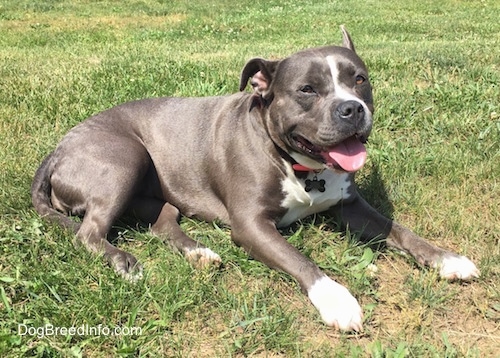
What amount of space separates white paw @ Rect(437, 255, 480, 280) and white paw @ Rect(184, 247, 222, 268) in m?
1.33

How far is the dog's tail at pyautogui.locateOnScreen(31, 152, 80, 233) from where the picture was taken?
352cm

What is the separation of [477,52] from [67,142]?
600 centimetres

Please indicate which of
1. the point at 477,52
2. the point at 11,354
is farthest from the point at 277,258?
the point at 477,52

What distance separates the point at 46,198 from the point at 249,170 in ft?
4.82

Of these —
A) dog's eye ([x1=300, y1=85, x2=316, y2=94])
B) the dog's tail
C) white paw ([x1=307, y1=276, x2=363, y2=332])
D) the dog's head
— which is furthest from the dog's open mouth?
the dog's tail

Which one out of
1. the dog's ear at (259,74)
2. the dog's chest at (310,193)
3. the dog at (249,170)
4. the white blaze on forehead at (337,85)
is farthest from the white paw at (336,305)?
the dog's ear at (259,74)

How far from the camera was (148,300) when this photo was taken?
2.88 meters

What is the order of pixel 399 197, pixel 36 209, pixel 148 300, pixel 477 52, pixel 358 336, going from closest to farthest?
pixel 358 336 → pixel 148 300 → pixel 36 209 → pixel 399 197 → pixel 477 52

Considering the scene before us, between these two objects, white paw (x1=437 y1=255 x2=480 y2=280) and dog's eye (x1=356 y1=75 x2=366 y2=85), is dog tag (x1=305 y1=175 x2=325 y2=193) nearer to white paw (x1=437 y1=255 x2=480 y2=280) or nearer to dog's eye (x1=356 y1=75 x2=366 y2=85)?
dog's eye (x1=356 y1=75 x2=366 y2=85)

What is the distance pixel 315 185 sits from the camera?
3566 millimetres

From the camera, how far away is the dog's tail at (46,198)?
352 centimetres

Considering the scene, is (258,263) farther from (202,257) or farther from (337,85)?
(337,85)

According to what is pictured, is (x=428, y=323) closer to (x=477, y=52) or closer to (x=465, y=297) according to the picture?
(x=465, y=297)

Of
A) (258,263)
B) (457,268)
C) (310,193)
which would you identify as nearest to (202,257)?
(258,263)
